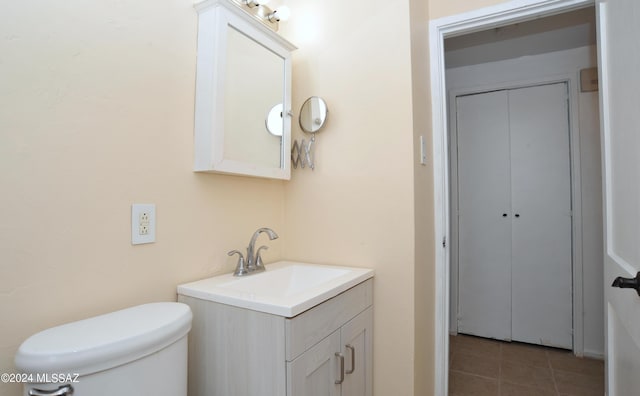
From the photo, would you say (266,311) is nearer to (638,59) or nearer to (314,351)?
(314,351)

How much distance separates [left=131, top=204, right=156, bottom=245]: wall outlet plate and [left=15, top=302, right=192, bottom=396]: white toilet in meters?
0.22

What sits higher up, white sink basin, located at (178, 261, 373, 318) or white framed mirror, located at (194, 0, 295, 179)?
white framed mirror, located at (194, 0, 295, 179)

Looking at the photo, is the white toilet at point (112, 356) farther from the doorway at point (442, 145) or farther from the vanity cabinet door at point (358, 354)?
the doorway at point (442, 145)

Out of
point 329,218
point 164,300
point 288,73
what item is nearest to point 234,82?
point 288,73

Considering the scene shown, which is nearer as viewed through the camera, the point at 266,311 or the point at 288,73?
the point at 266,311

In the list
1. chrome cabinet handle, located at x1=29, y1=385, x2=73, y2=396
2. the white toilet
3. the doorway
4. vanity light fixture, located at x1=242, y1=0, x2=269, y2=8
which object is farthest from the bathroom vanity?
vanity light fixture, located at x1=242, y1=0, x2=269, y2=8

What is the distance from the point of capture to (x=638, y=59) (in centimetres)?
78

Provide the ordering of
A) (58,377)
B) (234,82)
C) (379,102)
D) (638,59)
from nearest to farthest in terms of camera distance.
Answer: (58,377) < (638,59) < (234,82) < (379,102)

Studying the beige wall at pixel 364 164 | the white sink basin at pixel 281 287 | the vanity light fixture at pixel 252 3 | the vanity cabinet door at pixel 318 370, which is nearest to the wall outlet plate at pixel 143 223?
the white sink basin at pixel 281 287

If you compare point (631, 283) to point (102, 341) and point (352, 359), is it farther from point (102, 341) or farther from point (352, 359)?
point (102, 341)

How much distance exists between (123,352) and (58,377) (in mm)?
113

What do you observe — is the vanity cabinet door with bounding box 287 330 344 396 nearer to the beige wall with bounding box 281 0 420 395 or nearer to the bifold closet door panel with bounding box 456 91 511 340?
the beige wall with bounding box 281 0 420 395

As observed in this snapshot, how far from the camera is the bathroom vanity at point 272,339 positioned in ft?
3.01

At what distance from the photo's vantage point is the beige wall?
1.41 meters
